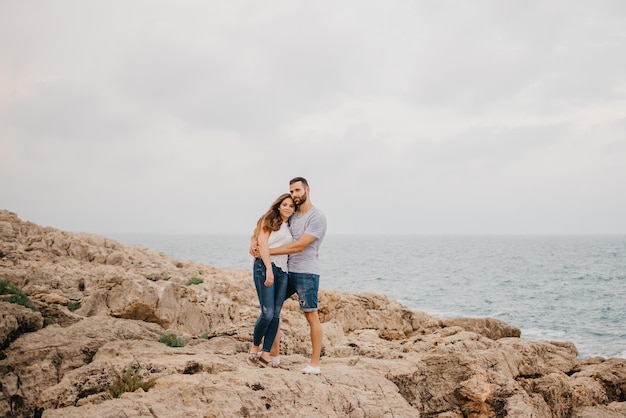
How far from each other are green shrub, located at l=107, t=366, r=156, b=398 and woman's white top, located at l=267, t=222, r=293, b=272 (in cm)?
259

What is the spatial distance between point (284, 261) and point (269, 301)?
71 centimetres

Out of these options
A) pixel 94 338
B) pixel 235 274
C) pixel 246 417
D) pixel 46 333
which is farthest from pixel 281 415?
pixel 235 274

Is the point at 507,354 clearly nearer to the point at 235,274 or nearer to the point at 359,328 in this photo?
the point at 359,328

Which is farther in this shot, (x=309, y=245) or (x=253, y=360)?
(x=309, y=245)

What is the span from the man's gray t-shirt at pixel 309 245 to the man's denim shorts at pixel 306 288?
85mm

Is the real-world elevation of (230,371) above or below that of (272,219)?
below

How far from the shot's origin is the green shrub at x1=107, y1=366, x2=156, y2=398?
19.6ft

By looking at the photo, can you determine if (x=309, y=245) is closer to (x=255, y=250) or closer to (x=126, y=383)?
(x=255, y=250)

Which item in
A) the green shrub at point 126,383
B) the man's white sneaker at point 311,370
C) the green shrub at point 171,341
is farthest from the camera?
the green shrub at point 171,341

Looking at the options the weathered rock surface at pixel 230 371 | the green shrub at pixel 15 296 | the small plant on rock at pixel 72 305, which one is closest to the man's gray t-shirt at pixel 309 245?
the weathered rock surface at pixel 230 371

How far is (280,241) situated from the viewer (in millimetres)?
7656

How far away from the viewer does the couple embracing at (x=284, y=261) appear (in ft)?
24.7

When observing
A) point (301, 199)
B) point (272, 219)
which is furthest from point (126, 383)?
point (301, 199)

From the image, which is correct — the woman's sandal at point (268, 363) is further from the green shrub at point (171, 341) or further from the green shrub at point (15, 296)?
the green shrub at point (15, 296)
